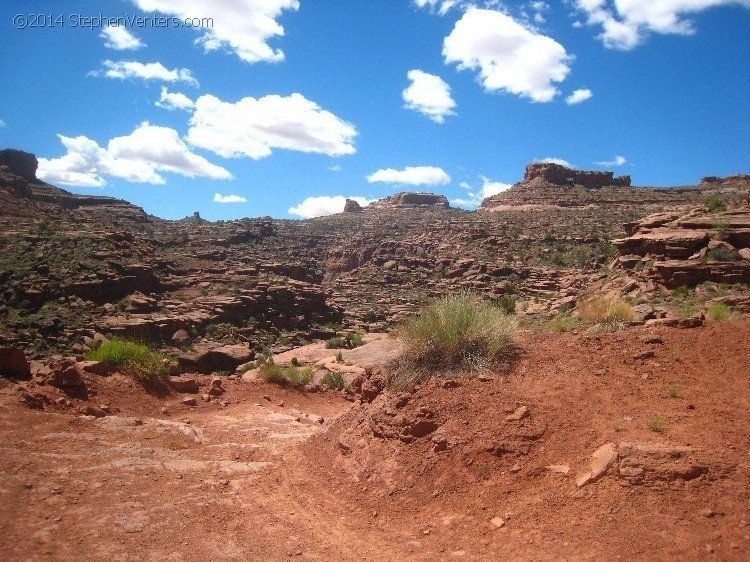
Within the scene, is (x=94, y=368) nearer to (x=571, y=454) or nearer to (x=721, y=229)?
(x=571, y=454)

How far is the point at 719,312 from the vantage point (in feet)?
27.0

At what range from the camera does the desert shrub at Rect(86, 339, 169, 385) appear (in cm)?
1092

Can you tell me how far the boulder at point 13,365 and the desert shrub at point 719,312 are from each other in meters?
12.1

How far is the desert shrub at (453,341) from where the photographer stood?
7.30 metres

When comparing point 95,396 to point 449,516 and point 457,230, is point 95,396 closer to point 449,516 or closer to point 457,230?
point 449,516

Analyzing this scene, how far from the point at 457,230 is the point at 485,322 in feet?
166

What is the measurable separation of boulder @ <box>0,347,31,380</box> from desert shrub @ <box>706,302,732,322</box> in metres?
12.1

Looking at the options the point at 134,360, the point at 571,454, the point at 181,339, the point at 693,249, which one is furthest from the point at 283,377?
the point at 181,339

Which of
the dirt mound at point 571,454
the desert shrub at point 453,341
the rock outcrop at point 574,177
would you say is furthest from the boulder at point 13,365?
the rock outcrop at point 574,177

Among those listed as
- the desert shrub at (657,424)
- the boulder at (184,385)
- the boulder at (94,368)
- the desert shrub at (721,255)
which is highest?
the desert shrub at (721,255)

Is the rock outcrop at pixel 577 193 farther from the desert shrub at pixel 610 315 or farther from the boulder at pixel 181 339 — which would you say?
the desert shrub at pixel 610 315

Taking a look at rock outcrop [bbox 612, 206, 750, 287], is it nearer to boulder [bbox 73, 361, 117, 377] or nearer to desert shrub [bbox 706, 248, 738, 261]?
desert shrub [bbox 706, 248, 738, 261]

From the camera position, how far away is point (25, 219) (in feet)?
129

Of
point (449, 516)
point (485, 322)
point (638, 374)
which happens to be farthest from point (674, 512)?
point (485, 322)
